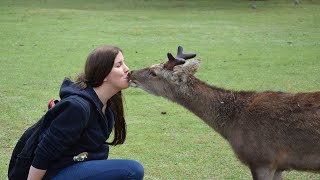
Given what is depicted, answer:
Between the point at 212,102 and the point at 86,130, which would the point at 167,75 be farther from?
the point at 86,130

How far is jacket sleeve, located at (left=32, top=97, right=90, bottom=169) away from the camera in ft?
16.3

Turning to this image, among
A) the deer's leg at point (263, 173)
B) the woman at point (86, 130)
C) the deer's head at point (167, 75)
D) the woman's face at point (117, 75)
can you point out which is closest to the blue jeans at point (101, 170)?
the woman at point (86, 130)

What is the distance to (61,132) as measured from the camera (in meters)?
4.96

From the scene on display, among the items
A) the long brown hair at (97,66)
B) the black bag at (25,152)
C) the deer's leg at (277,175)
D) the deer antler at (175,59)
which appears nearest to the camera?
the black bag at (25,152)

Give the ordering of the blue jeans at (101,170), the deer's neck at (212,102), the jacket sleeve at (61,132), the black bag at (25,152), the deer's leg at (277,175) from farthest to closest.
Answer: the deer's neck at (212,102) < the deer's leg at (277,175) < the blue jeans at (101,170) < the black bag at (25,152) < the jacket sleeve at (61,132)

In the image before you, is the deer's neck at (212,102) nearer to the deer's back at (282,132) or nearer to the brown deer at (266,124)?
the brown deer at (266,124)

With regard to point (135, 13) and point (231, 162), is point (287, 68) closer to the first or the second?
point (231, 162)

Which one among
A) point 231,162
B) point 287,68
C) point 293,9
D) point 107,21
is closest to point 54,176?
point 231,162

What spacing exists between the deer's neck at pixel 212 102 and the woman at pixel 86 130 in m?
1.46

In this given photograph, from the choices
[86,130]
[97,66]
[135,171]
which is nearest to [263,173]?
[135,171]

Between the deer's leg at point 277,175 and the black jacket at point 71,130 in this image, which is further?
the deer's leg at point 277,175

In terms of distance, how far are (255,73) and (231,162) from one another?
630 centimetres

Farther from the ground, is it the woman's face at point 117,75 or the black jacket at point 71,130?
the woman's face at point 117,75

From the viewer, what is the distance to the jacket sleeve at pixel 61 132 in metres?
4.95
